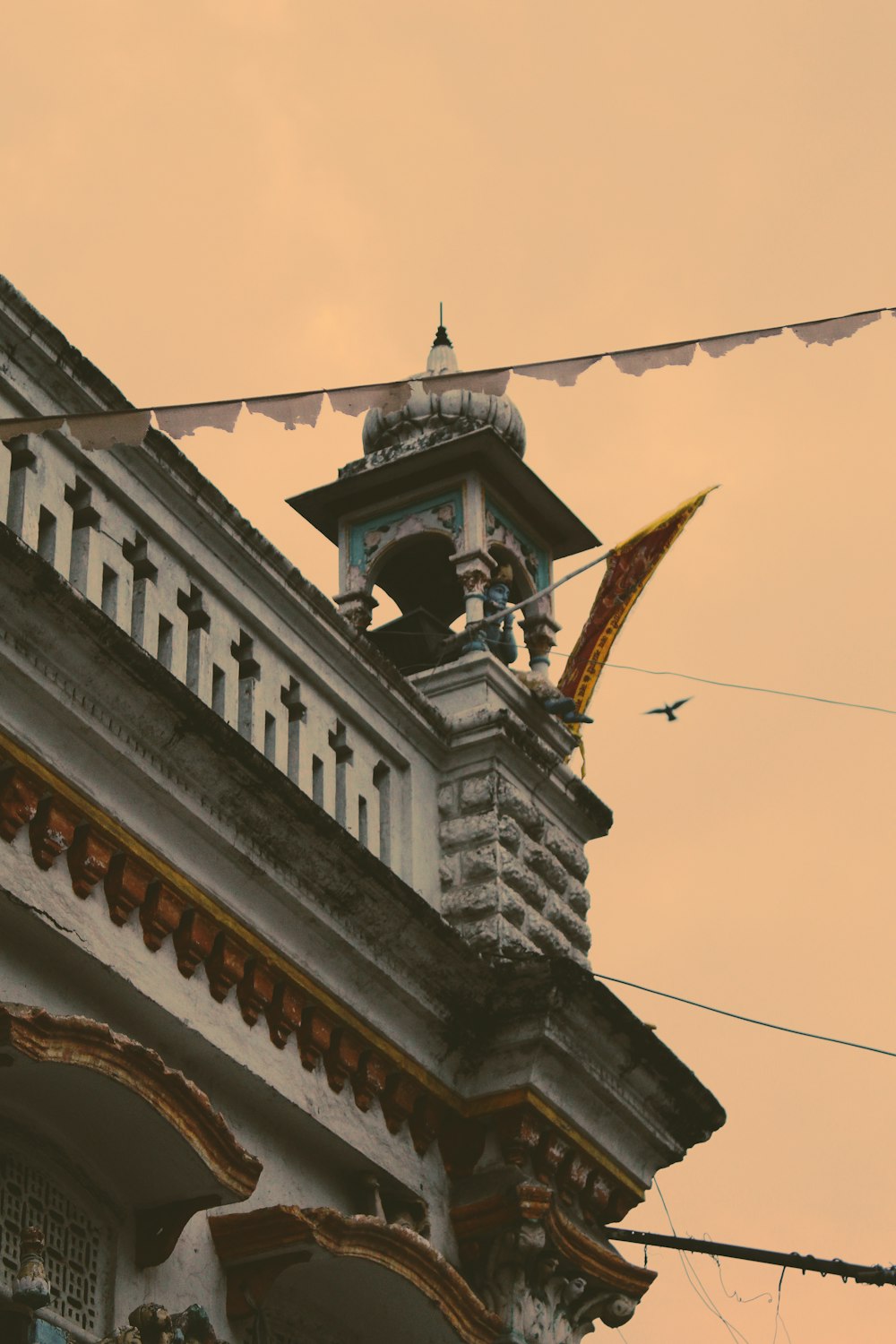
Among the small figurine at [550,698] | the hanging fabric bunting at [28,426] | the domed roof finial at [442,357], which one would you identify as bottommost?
the hanging fabric bunting at [28,426]

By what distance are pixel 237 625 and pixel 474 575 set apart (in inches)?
109

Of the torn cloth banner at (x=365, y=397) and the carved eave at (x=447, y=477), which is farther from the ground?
the carved eave at (x=447, y=477)

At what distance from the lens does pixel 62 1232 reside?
7.70 metres

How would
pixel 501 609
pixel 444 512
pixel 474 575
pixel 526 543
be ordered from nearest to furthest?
1. pixel 474 575
2. pixel 501 609
3. pixel 444 512
4. pixel 526 543

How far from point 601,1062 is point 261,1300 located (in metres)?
2.35

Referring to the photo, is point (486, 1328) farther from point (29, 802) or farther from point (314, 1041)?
point (29, 802)

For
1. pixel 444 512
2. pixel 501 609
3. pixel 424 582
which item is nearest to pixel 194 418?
pixel 501 609

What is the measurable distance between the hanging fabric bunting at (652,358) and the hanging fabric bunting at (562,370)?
15 centimetres

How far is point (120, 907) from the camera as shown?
8148 millimetres

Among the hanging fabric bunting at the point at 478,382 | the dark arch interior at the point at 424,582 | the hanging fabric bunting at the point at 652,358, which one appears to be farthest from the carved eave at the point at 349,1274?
the dark arch interior at the point at 424,582

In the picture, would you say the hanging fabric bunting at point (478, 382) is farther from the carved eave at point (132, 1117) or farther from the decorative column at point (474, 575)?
the decorative column at point (474, 575)

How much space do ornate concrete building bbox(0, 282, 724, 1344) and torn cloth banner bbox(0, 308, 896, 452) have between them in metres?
0.15

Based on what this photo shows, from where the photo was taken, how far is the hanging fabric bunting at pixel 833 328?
8.06m

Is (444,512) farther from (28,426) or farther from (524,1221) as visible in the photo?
(28,426)
